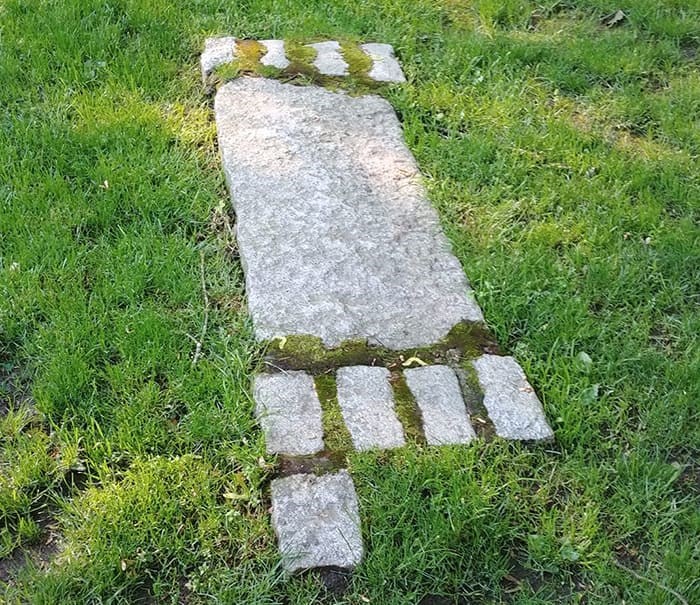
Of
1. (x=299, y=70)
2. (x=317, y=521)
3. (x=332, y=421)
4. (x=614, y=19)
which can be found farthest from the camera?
(x=614, y=19)

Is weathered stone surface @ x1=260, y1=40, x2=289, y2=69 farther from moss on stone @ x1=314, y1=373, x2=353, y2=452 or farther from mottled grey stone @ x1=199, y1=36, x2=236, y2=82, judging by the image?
moss on stone @ x1=314, y1=373, x2=353, y2=452

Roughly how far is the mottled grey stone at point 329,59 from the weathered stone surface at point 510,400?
1761mm

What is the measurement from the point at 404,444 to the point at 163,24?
8.49 feet

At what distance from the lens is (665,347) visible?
253cm

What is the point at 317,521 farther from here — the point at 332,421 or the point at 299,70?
the point at 299,70

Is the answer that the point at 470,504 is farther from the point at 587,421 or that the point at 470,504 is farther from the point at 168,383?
the point at 168,383

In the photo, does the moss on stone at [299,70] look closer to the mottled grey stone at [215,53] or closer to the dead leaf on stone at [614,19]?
the mottled grey stone at [215,53]

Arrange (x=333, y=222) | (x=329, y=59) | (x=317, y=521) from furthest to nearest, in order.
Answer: (x=329, y=59) → (x=333, y=222) → (x=317, y=521)

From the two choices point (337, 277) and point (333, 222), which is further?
point (333, 222)

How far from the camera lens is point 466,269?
107 inches

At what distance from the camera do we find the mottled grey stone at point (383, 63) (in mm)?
3637

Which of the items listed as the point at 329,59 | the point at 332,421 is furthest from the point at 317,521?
the point at 329,59

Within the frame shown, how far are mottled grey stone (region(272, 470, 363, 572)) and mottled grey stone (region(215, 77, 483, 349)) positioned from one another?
50 cm

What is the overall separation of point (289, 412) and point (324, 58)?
2065 millimetres
